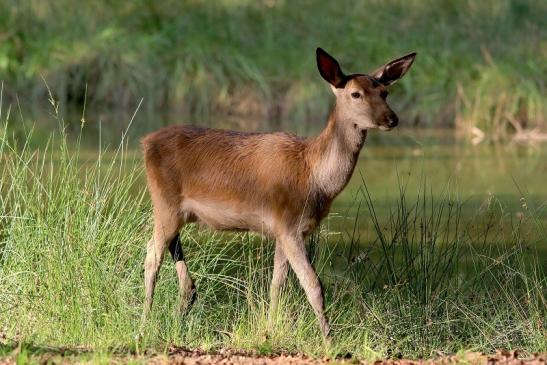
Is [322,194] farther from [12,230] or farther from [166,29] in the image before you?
[166,29]

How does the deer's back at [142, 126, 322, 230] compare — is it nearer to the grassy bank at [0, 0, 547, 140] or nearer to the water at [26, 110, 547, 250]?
the water at [26, 110, 547, 250]

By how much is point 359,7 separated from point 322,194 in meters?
18.6

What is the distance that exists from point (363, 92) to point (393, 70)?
0.46m

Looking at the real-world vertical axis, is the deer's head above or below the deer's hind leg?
above

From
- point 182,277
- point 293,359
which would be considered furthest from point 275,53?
point 293,359

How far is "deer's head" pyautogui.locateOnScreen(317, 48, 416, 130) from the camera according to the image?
905cm

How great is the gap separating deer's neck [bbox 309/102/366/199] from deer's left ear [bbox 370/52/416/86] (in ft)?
1.32

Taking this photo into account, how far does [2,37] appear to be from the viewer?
88.7 ft

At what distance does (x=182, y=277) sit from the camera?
9859 mm

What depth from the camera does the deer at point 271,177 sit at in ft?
30.2

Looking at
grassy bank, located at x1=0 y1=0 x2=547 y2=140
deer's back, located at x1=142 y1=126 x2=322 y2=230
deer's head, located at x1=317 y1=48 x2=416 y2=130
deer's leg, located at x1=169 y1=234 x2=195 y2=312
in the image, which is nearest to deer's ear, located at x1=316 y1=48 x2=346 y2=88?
deer's head, located at x1=317 y1=48 x2=416 y2=130

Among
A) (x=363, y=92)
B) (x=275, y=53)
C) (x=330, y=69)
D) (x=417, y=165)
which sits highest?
(x=330, y=69)

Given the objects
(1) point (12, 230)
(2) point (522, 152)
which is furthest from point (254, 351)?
(2) point (522, 152)

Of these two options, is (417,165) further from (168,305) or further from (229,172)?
(229,172)
